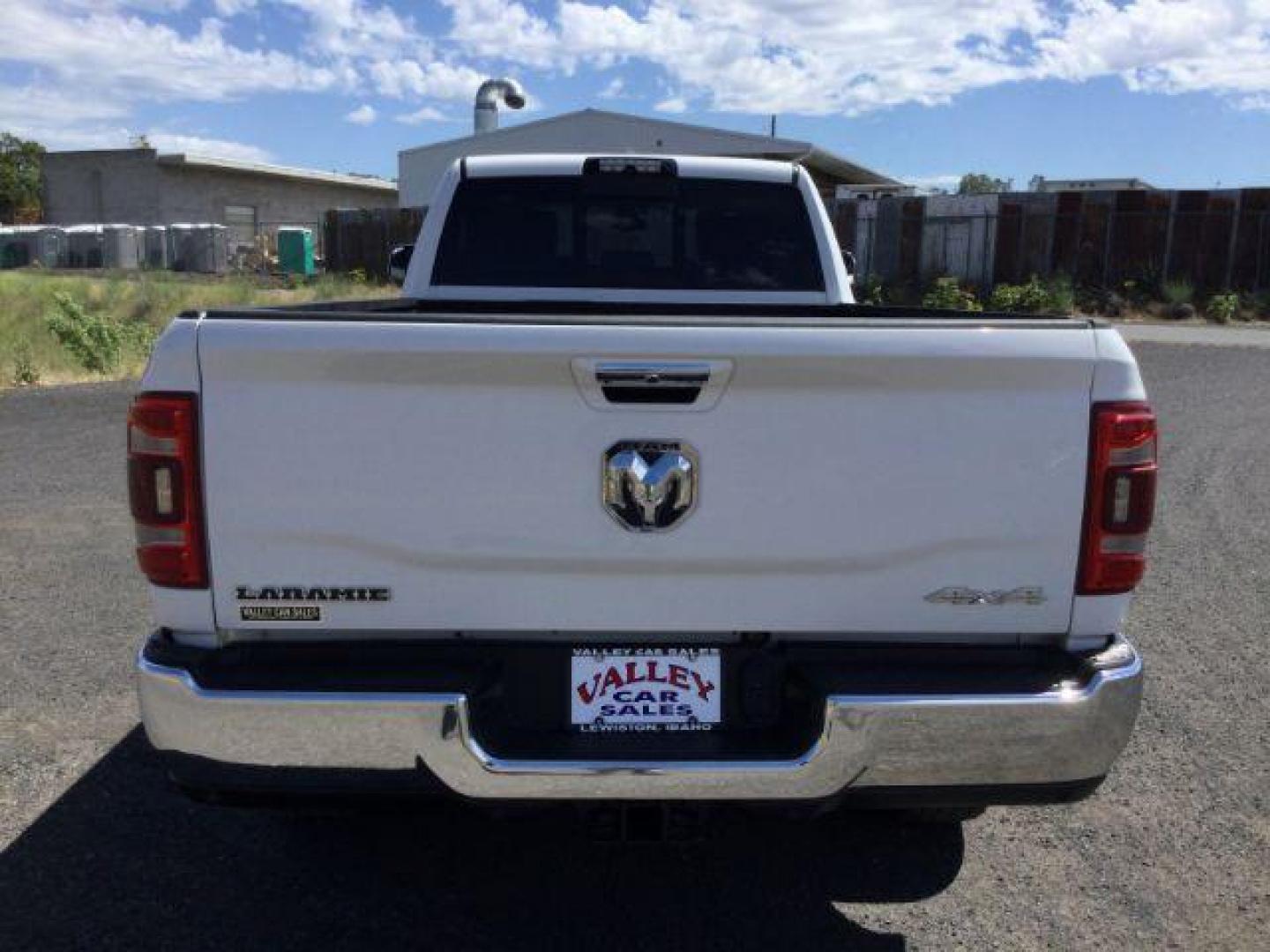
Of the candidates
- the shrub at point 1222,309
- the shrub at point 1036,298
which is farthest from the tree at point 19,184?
the shrub at point 1222,309

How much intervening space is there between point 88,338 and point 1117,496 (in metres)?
15.5

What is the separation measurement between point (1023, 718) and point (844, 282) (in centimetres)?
279

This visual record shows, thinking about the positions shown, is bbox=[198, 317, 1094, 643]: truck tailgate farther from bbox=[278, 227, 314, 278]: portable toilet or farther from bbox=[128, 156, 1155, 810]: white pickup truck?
bbox=[278, 227, 314, 278]: portable toilet

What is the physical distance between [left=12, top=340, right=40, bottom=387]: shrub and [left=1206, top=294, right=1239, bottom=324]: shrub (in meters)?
23.4

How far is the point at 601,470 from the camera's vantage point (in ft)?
8.08

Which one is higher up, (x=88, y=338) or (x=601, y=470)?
(x=601, y=470)

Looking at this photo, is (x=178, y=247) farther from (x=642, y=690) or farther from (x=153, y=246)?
(x=642, y=690)

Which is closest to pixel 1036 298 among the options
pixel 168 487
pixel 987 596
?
pixel 987 596

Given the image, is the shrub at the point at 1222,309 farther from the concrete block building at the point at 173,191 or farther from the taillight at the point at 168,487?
the concrete block building at the point at 173,191

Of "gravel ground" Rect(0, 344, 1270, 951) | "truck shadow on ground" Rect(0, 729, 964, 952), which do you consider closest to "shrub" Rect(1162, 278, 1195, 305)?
"gravel ground" Rect(0, 344, 1270, 951)

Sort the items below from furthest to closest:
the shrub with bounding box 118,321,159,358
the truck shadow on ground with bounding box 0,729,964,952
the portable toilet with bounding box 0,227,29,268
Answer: the portable toilet with bounding box 0,227,29,268, the shrub with bounding box 118,321,159,358, the truck shadow on ground with bounding box 0,729,964,952

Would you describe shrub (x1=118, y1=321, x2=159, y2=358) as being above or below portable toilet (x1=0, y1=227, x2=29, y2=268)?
below

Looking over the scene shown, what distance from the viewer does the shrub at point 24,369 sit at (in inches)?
549

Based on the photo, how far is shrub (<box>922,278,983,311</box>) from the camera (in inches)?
1029
